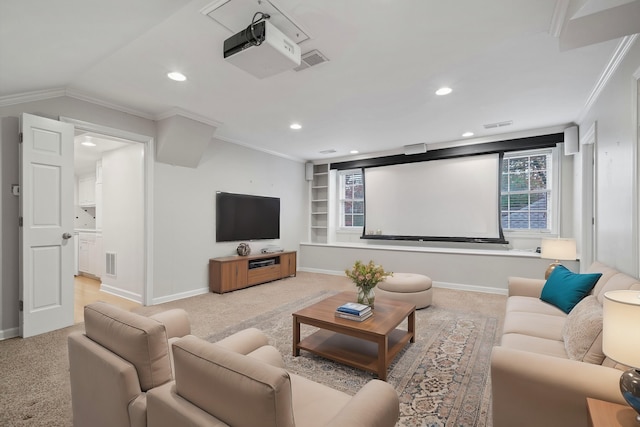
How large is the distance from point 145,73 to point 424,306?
13.5ft

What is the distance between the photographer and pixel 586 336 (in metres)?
1.53

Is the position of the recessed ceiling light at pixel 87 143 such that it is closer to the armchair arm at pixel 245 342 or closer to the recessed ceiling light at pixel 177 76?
the recessed ceiling light at pixel 177 76

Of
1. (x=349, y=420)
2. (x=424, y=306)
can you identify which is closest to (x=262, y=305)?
(x=424, y=306)

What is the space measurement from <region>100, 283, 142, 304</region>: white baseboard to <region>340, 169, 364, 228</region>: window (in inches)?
171

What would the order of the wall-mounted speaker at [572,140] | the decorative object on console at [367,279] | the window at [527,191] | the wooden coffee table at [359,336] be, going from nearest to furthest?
1. the wooden coffee table at [359,336]
2. the decorative object on console at [367,279]
3. the wall-mounted speaker at [572,140]
4. the window at [527,191]

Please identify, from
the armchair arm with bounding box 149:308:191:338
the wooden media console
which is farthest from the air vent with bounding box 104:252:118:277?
the armchair arm with bounding box 149:308:191:338

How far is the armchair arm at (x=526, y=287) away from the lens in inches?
119

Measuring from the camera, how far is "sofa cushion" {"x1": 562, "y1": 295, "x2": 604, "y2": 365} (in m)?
1.46

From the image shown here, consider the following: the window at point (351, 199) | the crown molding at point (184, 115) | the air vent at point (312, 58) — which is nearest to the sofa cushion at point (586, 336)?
the air vent at point (312, 58)

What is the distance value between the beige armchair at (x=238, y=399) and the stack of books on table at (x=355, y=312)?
1.23m

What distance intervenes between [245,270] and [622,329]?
4609mm

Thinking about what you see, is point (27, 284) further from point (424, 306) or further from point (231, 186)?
point (424, 306)

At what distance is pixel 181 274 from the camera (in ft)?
14.6

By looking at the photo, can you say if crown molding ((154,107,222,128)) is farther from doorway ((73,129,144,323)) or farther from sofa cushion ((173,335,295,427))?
sofa cushion ((173,335,295,427))
